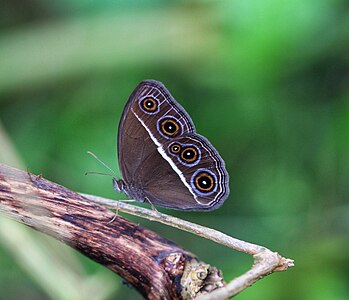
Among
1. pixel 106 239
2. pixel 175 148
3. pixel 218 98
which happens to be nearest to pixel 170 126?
pixel 175 148

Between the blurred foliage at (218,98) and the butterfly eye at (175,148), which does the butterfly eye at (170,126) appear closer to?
the butterfly eye at (175,148)

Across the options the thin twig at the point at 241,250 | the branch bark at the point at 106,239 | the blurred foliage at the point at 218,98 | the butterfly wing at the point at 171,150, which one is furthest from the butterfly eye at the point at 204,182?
the blurred foliage at the point at 218,98

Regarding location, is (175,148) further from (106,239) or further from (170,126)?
(106,239)

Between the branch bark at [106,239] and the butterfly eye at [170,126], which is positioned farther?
the butterfly eye at [170,126]

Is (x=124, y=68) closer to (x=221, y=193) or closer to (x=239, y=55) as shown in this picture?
(x=239, y=55)

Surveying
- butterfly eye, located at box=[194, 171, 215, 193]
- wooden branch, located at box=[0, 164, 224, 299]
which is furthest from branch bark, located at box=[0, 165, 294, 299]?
butterfly eye, located at box=[194, 171, 215, 193]

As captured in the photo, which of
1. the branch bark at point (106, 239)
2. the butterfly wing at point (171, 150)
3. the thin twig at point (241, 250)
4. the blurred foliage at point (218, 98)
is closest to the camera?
the thin twig at point (241, 250)

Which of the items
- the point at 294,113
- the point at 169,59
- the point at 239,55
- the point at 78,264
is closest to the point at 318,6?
the point at 239,55

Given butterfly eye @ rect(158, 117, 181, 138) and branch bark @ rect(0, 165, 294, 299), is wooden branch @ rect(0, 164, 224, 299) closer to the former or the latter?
branch bark @ rect(0, 165, 294, 299)
